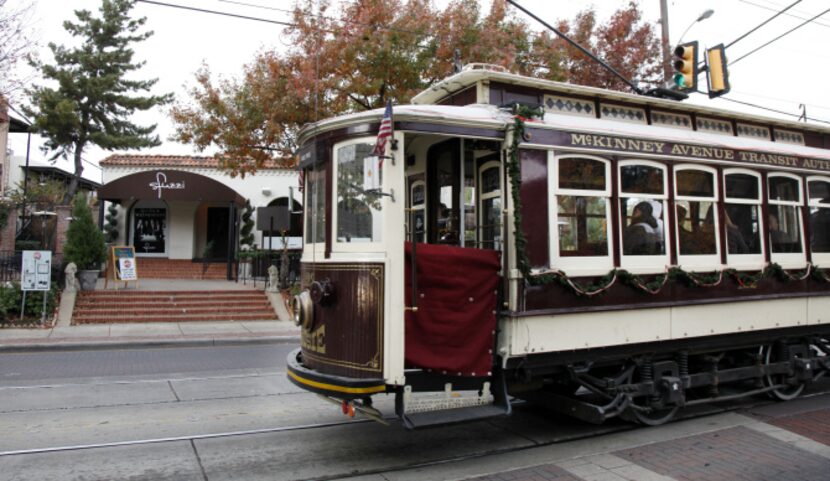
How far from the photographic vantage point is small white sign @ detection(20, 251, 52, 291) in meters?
14.0

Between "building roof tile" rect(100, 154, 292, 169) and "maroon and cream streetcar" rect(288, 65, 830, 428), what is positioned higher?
"building roof tile" rect(100, 154, 292, 169)

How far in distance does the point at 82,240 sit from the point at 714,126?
614 inches

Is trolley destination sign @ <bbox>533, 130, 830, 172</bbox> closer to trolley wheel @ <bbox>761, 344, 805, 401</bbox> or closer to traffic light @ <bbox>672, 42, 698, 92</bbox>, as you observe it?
trolley wheel @ <bbox>761, 344, 805, 401</bbox>

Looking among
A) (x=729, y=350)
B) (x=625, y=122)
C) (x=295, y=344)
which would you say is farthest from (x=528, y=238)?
(x=295, y=344)

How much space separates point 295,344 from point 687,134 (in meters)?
9.19

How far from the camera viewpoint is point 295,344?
521 inches

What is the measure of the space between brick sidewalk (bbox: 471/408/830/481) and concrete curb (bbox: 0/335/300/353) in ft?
30.0

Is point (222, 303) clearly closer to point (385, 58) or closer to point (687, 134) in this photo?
Answer: point (385, 58)

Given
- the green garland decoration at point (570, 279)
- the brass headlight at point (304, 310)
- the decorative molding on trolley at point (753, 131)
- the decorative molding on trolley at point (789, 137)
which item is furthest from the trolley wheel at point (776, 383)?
the brass headlight at point (304, 310)

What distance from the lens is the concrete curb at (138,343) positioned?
1195 cm

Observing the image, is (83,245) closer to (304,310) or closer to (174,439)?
(174,439)

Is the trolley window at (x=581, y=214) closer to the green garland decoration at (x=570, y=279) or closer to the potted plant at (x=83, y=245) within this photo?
the green garland decoration at (x=570, y=279)

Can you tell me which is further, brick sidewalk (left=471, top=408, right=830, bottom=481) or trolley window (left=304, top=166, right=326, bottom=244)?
trolley window (left=304, top=166, right=326, bottom=244)

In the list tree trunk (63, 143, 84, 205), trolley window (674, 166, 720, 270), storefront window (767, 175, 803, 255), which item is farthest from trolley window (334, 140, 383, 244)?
tree trunk (63, 143, 84, 205)
